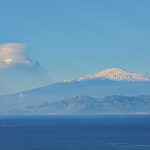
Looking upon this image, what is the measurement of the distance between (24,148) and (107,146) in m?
23.5

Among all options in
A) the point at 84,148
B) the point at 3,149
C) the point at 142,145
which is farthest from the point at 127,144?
the point at 3,149

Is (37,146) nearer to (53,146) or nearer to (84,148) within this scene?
(53,146)

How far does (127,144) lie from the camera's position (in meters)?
193

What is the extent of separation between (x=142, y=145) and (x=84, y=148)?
2086cm

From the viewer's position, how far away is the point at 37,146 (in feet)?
608

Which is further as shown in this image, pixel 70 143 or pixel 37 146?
pixel 70 143

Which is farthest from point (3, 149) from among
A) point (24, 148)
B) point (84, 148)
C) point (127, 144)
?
point (127, 144)

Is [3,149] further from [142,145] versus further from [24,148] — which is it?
[142,145]

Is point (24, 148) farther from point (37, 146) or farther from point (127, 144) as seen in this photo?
point (127, 144)

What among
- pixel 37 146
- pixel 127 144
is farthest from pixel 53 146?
pixel 127 144

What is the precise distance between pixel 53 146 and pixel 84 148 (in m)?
12.0

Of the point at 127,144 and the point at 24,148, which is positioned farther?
the point at 127,144

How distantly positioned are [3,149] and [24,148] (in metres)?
6.16

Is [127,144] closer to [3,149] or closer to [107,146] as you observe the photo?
[107,146]
